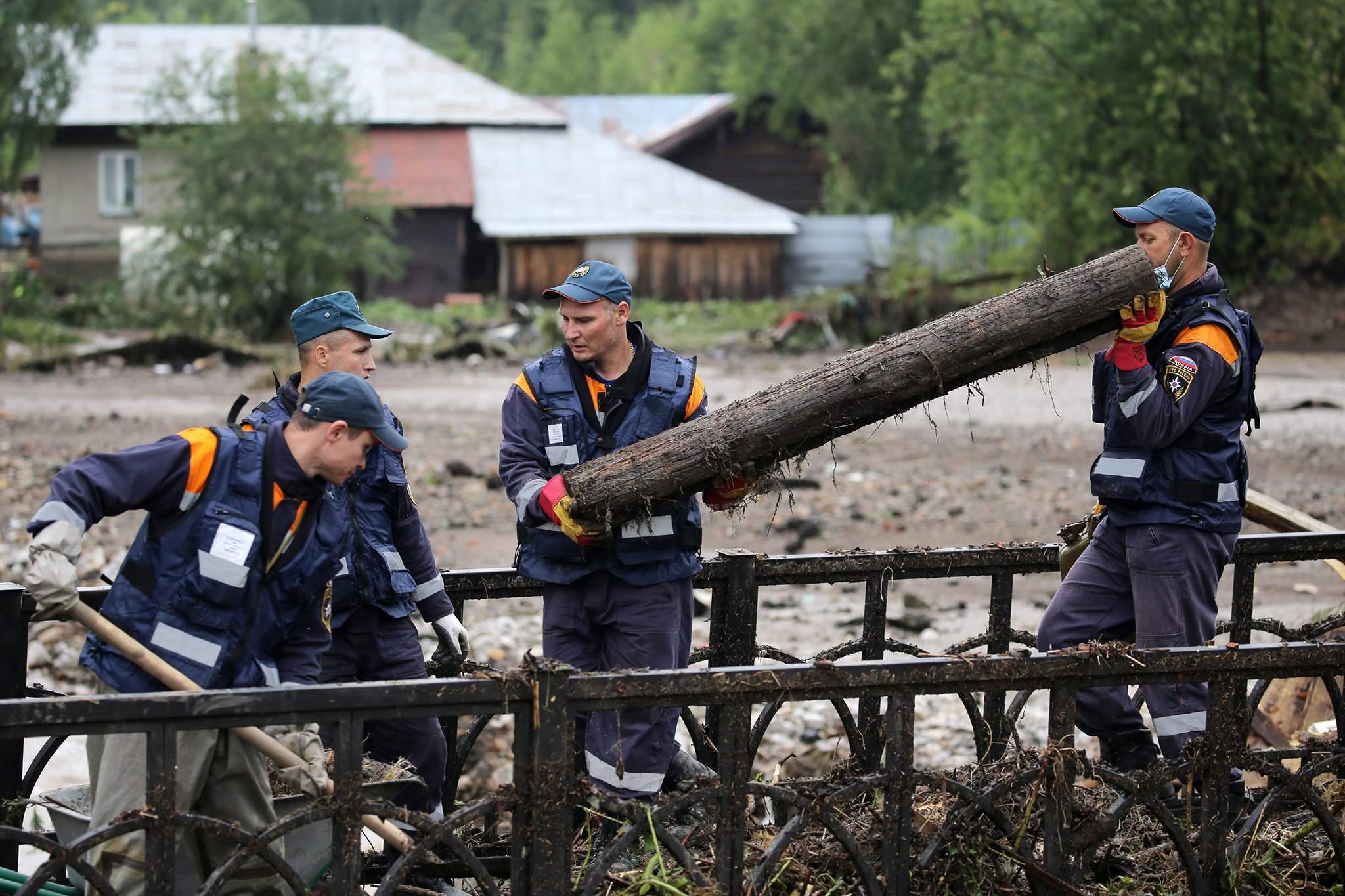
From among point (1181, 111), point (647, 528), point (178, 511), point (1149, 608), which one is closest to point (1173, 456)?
point (1149, 608)

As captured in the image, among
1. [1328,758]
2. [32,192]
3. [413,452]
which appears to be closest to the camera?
[1328,758]

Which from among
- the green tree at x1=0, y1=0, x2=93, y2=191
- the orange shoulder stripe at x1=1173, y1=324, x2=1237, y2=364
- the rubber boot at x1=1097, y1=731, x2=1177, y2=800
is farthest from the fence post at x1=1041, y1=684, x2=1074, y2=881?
the green tree at x1=0, y1=0, x2=93, y2=191

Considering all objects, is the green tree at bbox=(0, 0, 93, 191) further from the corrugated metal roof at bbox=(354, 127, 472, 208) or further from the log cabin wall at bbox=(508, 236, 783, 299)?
the log cabin wall at bbox=(508, 236, 783, 299)

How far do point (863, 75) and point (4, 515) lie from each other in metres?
38.3

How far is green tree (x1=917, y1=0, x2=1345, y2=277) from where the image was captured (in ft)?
81.3

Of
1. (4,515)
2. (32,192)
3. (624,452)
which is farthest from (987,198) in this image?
(32,192)

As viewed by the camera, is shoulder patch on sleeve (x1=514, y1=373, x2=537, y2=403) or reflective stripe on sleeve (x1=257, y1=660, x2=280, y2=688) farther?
shoulder patch on sleeve (x1=514, y1=373, x2=537, y2=403)

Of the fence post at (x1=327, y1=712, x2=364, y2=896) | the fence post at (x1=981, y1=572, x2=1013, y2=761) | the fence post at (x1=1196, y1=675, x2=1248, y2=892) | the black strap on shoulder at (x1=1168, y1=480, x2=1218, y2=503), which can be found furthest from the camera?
→ the fence post at (x1=981, y1=572, x2=1013, y2=761)

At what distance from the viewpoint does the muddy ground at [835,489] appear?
802 cm

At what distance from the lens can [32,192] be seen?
49.5 metres

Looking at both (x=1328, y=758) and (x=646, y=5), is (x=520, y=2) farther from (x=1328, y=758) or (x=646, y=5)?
(x=1328, y=758)

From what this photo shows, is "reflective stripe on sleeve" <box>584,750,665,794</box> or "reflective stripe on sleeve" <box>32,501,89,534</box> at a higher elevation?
"reflective stripe on sleeve" <box>32,501,89,534</box>

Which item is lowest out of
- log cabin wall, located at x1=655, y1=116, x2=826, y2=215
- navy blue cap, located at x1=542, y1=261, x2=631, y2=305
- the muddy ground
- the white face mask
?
the muddy ground

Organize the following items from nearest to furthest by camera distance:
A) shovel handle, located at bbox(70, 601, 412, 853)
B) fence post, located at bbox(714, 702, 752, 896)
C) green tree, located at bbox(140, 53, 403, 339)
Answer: shovel handle, located at bbox(70, 601, 412, 853) → fence post, located at bbox(714, 702, 752, 896) → green tree, located at bbox(140, 53, 403, 339)
